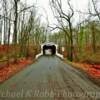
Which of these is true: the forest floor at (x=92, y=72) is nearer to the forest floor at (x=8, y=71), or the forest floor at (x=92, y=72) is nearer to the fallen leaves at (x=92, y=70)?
the fallen leaves at (x=92, y=70)

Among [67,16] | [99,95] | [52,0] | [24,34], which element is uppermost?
[52,0]

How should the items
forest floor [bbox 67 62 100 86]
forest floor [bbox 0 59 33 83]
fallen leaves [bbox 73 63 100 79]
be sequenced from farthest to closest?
fallen leaves [bbox 73 63 100 79], forest floor [bbox 0 59 33 83], forest floor [bbox 67 62 100 86]

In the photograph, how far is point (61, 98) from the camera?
30.9 ft

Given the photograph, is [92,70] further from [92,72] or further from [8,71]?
[8,71]

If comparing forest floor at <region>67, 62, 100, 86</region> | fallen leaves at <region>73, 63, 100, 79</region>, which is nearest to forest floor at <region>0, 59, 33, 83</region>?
forest floor at <region>67, 62, 100, 86</region>

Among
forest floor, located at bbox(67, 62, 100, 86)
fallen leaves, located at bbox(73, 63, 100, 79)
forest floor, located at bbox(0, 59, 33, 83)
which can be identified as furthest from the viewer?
fallen leaves, located at bbox(73, 63, 100, 79)

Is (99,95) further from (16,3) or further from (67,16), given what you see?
(67,16)

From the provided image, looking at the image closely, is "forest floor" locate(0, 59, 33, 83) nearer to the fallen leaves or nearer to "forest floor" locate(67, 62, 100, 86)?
"forest floor" locate(67, 62, 100, 86)

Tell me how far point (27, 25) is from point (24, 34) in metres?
3.33

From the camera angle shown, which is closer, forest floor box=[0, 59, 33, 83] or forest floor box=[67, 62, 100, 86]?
forest floor box=[67, 62, 100, 86]

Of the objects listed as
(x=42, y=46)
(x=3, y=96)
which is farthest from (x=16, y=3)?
(x=42, y=46)

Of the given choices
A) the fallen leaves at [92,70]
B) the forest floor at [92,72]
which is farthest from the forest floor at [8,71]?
the fallen leaves at [92,70]

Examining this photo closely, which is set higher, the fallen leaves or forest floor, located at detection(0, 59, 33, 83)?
forest floor, located at detection(0, 59, 33, 83)

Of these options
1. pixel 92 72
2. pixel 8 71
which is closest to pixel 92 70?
pixel 92 72
